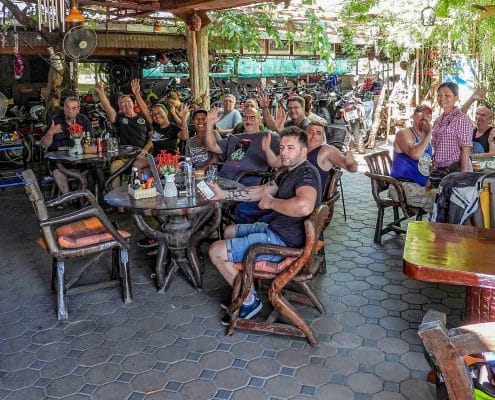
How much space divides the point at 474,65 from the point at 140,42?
7.98 metres

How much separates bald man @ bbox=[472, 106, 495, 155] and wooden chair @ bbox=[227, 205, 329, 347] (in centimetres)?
303

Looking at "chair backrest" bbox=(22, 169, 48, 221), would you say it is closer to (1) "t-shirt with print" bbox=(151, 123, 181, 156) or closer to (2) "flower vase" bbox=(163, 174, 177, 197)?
(2) "flower vase" bbox=(163, 174, 177, 197)

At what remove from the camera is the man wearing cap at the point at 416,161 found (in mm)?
4391

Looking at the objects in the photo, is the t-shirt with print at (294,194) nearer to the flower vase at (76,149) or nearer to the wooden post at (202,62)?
the flower vase at (76,149)

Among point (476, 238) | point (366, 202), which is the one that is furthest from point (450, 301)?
point (366, 202)

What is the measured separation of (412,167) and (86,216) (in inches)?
114

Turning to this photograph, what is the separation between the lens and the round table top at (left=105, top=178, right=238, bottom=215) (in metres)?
3.43

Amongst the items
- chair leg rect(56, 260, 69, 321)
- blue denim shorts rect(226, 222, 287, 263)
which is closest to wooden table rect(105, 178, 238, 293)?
blue denim shorts rect(226, 222, 287, 263)

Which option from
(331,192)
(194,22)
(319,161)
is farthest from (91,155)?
(331,192)

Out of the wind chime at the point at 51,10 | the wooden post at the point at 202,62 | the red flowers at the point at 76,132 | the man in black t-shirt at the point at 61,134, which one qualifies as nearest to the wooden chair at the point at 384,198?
the red flowers at the point at 76,132

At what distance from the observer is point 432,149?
4.74 metres

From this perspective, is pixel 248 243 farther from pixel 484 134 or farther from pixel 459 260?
pixel 484 134

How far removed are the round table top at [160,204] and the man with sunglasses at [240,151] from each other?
1.03 m

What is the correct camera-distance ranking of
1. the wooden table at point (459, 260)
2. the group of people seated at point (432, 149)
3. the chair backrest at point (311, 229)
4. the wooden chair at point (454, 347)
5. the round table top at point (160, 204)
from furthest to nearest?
the group of people seated at point (432, 149) → the round table top at point (160, 204) → the chair backrest at point (311, 229) → the wooden table at point (459, 260) → the wooden chair at point (454, 347)
